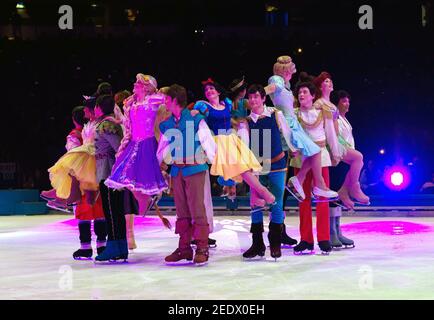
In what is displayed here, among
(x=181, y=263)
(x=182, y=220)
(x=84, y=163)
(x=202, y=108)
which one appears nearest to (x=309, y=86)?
(x=202, y=108)

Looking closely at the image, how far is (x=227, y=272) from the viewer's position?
537cm

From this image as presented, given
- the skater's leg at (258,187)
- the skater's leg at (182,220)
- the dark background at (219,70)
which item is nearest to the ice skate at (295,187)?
the skater's leg at (258,187)

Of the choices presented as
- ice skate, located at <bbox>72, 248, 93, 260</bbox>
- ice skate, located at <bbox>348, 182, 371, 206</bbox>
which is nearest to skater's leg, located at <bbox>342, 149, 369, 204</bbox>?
ice skate, located at <bbox>348, 182, 371, 206</bbox>

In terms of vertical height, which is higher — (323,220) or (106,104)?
(106,104)

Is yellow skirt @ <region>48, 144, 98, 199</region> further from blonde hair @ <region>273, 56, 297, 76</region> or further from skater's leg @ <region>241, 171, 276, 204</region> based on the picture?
blonde hair @ <region>273, 56, 297, 76</region>

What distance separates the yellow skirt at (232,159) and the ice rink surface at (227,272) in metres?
0.74

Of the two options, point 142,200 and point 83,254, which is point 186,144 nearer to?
point 142,200

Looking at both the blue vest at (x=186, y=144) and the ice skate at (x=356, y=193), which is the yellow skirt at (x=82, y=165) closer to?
the blue vest at (x=186, y=144)

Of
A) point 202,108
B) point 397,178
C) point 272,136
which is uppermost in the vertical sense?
point 202,108

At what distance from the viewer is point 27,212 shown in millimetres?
12273

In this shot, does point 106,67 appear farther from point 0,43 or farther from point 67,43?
point 0,43

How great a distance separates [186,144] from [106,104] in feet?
2.95
